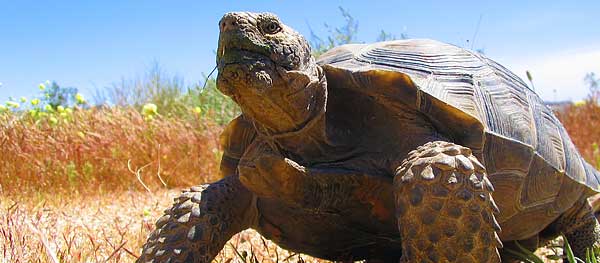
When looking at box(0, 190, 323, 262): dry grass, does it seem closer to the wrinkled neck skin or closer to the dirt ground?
the dirt ground

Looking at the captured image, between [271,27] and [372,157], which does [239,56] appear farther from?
[372,157]

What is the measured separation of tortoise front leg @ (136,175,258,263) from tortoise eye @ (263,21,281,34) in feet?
2.06

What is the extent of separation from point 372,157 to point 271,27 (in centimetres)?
52

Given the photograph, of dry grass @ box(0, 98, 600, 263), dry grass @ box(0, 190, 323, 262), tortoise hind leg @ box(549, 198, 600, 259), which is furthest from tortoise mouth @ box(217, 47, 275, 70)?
dry grass @ box(0, 98, 600, 263)

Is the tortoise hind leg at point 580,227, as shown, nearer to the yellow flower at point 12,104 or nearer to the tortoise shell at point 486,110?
the tortoise shell at point 486,110

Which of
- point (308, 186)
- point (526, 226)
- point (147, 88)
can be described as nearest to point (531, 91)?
point (526, 226)

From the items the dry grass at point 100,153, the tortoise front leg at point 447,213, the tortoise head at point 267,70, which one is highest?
the tortoise head at point 267,70

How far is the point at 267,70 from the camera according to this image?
1.54 m

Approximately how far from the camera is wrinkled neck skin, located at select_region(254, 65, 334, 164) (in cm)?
172

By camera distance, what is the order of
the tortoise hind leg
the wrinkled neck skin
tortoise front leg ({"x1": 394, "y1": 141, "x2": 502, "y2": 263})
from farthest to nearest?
the tortoise hind leg
the wrinkled neck skin
tortoise front leg ({"x1": 394, "y1": 141, "x2": 502, "y2": 263})

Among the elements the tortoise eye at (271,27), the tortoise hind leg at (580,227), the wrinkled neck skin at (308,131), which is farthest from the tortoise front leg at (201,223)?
the tortoise hind leg at (580,227)

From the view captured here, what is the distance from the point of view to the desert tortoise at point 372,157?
58.4 inches

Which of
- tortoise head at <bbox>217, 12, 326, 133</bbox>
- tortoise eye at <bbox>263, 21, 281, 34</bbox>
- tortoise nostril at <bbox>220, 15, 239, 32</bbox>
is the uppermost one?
tortoise nostril at <bbox>220, 15, 239, 32</bbox>

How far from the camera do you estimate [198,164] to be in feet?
19.9
